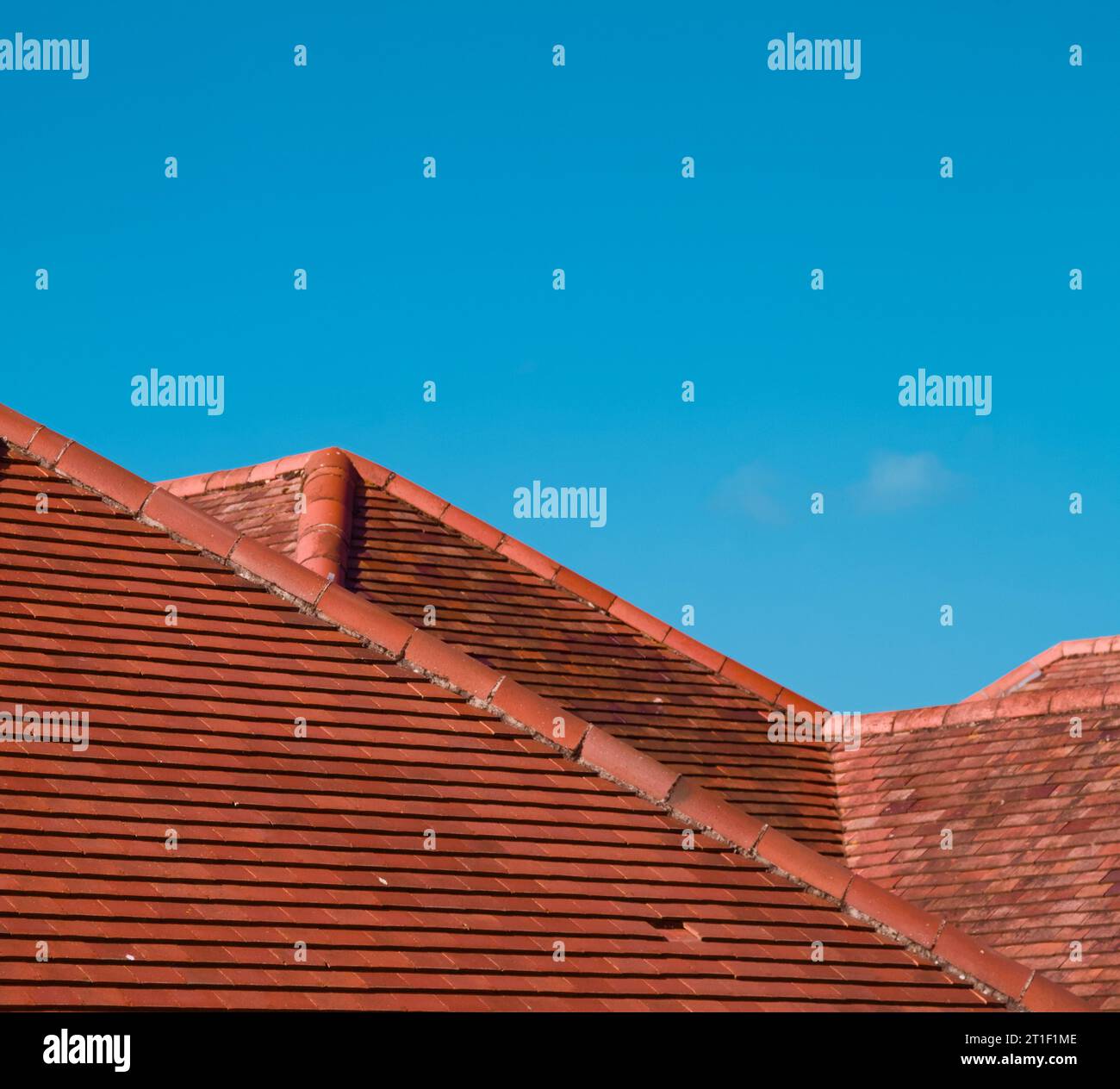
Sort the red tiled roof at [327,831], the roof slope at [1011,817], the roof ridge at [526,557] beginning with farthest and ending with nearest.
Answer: the roof ridge at [526,557], the roof slope at [1011,817], the red tiled roof at [327,831]

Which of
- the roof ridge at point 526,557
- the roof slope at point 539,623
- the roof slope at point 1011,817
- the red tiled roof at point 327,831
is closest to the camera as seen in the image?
the red tiled roof at point 327,831

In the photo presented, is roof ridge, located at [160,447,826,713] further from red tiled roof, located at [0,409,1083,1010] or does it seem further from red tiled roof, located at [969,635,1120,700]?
red tiled roof, located at [0,409,1083,1010]

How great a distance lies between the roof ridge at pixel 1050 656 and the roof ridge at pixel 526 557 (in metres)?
1.94

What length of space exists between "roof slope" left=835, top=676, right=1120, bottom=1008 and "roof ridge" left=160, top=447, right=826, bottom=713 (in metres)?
1.24

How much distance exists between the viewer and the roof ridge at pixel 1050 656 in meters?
16.6

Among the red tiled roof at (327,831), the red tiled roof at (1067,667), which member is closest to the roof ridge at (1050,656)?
the red tiled roof at (1067,667)

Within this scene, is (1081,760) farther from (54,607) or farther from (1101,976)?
(54,607)

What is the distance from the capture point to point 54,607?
33.9 feet

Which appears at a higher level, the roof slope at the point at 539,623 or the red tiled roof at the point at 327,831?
the roof slope at the point at 539,623

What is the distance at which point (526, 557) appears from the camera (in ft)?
53.4

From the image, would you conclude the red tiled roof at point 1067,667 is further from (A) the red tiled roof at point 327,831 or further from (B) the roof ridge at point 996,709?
(A) the red tiled roof at point 327,831

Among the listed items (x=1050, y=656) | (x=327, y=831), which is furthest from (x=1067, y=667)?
(x=327, y=831)

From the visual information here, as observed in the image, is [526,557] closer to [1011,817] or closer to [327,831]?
[1011,817]
